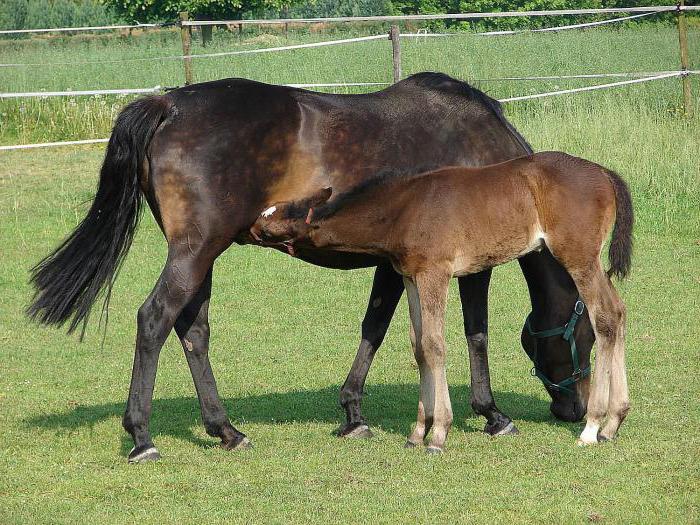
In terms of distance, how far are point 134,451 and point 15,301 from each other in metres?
5.13

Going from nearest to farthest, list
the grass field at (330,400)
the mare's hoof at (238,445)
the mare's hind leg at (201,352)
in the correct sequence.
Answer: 1. the grass field at (330,400)
2. the mare's hoof at (238,445)
3. the mare's hind leg at (201,352)

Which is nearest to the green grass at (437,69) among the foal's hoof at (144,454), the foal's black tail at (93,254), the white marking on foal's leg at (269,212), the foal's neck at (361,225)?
the foal's neck at (361,225)

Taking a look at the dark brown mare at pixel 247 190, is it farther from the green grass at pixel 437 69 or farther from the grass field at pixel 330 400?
the green grass at pixel 437 69

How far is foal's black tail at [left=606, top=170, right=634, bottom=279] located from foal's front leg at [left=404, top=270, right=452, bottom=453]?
3.28ft

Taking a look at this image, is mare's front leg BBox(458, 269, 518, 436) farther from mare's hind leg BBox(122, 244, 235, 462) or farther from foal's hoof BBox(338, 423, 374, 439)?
mare's hind leg BBox(122, 244, 235, 462)

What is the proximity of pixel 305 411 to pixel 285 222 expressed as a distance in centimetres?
200

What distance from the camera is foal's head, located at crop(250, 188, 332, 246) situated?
5.76m

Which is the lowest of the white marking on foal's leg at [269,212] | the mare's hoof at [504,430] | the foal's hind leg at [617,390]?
the mare's hoof at [504,430]

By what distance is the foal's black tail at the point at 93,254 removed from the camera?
630cm

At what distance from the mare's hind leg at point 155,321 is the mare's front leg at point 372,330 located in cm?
131

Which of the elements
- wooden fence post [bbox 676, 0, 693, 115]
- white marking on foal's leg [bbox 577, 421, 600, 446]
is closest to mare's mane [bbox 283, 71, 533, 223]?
white marking on foal's leg [bbox 577, 421, 600, 446]

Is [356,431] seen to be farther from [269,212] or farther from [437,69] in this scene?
[437,69]

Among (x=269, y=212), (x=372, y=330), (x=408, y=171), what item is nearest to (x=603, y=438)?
(x=372, y=330)

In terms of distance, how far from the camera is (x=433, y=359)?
19.5 feet
